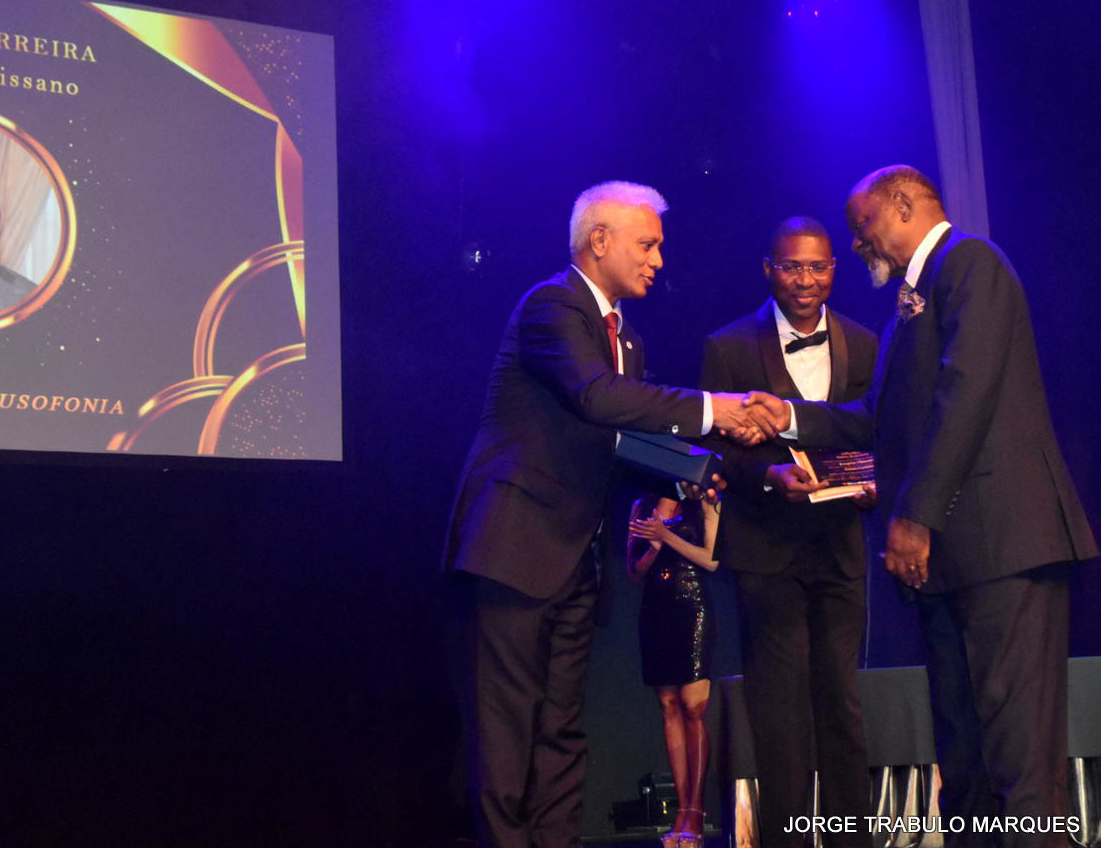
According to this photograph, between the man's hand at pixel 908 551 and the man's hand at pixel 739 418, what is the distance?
0.67 metres

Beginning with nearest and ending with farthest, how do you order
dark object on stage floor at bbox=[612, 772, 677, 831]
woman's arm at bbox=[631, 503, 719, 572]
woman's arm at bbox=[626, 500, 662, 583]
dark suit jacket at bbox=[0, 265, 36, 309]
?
dark suit jacket at bbox=[0, 265, 36, 309] < woman's arm at bbox=[631, 503, 719, 572] < woman's arm at bbox=[626, 500, 662, 583] < dark object on stage floor at bbox=[612, 772, 677, 831]

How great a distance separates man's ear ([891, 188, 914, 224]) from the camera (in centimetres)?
287

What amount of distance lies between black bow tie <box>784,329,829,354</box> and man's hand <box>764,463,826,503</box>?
47 cm

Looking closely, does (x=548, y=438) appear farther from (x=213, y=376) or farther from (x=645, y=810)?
(x=645, y=810)

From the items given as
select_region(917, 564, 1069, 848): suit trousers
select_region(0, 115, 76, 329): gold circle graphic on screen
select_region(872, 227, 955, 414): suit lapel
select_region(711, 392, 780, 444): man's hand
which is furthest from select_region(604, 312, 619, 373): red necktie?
select_region(0, 115, 76, 329): gold circle graphic on screen

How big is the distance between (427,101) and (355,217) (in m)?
0.64

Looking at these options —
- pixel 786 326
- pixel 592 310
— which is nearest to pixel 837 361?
pixel 786 326

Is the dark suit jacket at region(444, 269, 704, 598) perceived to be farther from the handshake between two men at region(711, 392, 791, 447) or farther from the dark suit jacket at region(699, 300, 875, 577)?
the dark suit jacket at region(699, 300, 875, 577)

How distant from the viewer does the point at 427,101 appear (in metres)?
5.02

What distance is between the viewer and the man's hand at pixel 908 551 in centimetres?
258

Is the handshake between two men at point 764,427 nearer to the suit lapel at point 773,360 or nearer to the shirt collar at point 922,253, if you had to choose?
the suit lapel at point 773,360

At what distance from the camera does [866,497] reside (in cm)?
327

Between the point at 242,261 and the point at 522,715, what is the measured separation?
7.67 ft

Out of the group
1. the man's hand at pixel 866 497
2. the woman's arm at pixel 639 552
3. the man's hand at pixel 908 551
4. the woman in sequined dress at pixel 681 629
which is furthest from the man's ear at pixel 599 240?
the woman's arm at pixel 639 552
